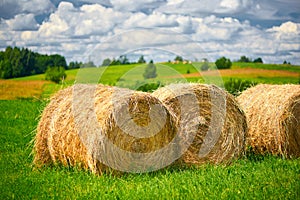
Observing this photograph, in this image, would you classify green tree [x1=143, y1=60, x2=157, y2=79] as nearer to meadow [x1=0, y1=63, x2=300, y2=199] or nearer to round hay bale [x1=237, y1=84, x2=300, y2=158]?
round hay bale [x1=237, y1=84, x2=300, y2=158]

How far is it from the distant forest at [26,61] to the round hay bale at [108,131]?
54.5 meters

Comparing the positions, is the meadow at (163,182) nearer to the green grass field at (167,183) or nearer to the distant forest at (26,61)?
the green grass field at (167,183)

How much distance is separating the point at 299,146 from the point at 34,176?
572 cm

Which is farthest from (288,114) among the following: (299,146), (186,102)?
(186,102)

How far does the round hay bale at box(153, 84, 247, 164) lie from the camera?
380 inches

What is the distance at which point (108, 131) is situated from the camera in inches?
325

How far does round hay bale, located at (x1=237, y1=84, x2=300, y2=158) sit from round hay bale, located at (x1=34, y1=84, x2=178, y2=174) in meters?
2.29

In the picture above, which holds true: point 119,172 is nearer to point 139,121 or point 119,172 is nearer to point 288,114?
point 139,121

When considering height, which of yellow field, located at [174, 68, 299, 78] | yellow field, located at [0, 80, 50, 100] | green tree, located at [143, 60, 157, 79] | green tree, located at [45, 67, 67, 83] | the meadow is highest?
green tree, located at [143, 60, 157, 79]

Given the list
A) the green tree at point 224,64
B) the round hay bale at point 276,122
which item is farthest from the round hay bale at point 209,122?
the green tree at point 224,64

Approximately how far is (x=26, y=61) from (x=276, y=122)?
2316 inches

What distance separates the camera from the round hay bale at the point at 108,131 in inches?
322

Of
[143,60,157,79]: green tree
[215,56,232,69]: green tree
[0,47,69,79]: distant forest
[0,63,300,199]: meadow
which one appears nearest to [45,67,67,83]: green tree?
[0,47,69,79]: distant forest

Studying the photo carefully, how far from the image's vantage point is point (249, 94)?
11.4 metres
